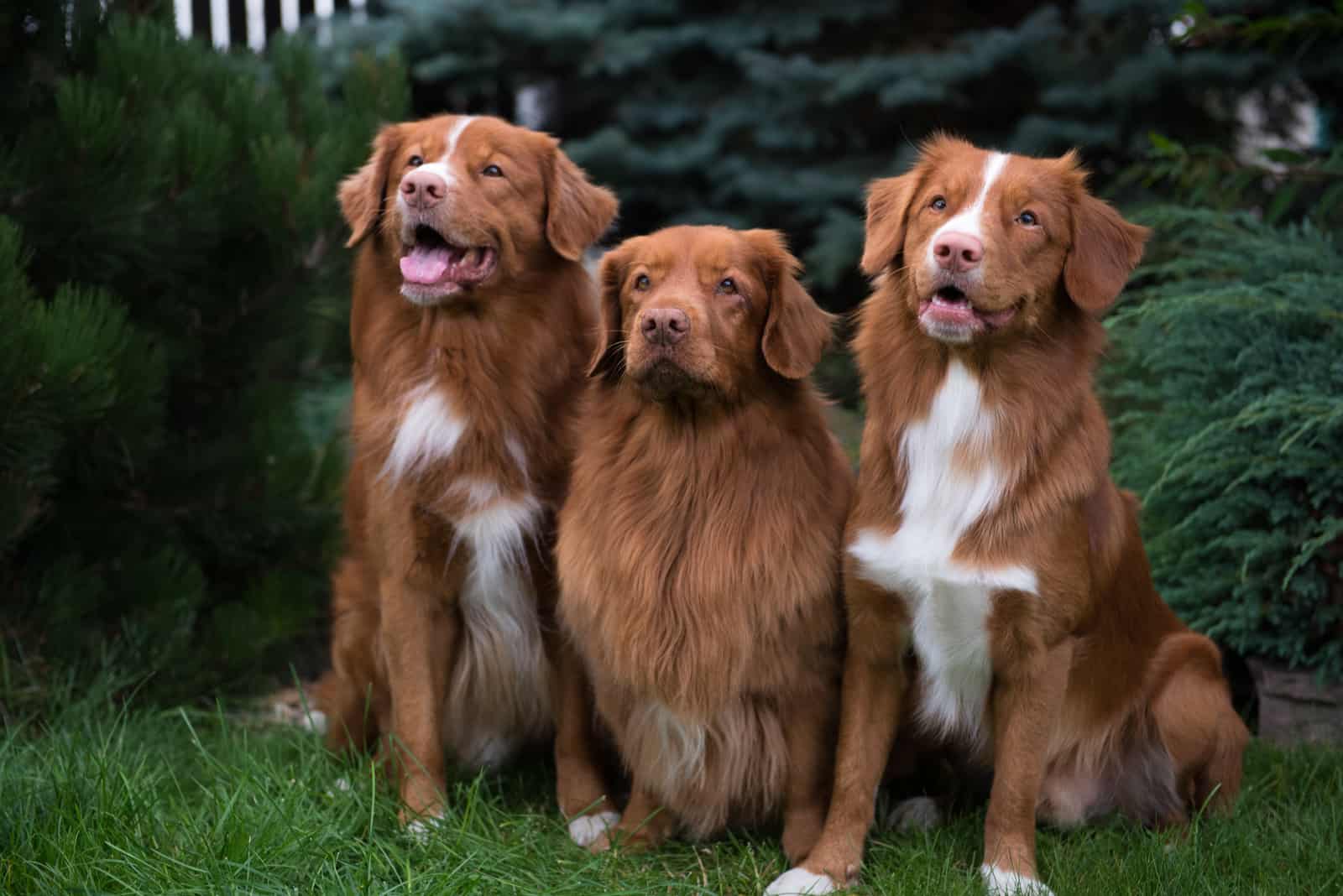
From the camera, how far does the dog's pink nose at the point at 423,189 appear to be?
338cm

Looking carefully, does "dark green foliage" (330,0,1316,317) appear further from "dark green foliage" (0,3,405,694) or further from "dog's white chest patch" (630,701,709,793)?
"dog's white chest patch" (630,701,709,793)

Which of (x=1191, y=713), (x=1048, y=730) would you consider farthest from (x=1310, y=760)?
(x=1048, y=730)

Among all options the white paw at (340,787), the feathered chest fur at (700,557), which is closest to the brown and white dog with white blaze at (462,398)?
the white paw at (340,787)

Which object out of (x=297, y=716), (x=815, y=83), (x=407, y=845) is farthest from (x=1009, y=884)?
(x=815, y=83)

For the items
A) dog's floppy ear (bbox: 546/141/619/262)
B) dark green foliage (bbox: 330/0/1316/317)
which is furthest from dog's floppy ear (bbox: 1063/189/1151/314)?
dark green foliage (bbox: 330/0/1316/317)

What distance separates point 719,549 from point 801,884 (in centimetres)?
81

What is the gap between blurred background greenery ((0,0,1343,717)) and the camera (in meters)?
4.15

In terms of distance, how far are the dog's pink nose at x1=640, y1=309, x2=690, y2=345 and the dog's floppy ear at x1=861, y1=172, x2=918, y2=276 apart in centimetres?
47

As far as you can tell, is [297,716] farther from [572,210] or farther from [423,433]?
[572,210]

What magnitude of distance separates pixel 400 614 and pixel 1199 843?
2069 millimetres

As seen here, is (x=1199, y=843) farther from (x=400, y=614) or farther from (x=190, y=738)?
(x=190, y=738)

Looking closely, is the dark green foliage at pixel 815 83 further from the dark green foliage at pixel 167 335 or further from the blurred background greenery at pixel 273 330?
the dark green foliage at pixel 167 335

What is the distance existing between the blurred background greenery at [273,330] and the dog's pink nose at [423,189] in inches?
45.4

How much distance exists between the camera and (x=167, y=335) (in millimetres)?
4738
